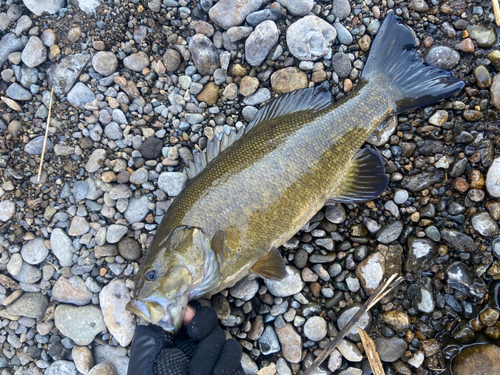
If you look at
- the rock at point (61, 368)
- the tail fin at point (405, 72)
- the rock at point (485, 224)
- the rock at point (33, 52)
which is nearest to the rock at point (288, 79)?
the tail fin at point (405, 72)

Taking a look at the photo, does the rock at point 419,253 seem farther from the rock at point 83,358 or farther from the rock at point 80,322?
the rock at point 83,358

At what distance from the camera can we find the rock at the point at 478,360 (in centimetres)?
320

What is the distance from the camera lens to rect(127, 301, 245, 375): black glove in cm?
280

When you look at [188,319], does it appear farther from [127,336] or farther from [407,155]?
[407,155]

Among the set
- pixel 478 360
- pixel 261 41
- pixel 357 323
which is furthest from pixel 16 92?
pixel 478 360

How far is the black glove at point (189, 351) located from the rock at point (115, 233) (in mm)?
1050

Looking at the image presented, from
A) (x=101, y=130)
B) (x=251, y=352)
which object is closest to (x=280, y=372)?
(x=251, y=352)

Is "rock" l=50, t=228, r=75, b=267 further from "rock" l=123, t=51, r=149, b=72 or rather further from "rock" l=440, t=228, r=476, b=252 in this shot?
"rock" l=440, t=228, r=476, b=252

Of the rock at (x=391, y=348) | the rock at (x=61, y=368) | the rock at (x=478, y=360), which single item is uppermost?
the rock at (x=478, y=360)

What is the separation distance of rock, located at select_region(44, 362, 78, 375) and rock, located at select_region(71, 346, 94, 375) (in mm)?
72

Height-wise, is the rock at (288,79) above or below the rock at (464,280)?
above

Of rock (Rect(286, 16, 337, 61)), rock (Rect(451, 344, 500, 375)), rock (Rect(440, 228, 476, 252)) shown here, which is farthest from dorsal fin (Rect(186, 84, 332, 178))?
rock (Rect(451, 344, 500, 375))

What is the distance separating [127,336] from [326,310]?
2249mm

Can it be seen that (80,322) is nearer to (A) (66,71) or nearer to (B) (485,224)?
(A) (66,71)
